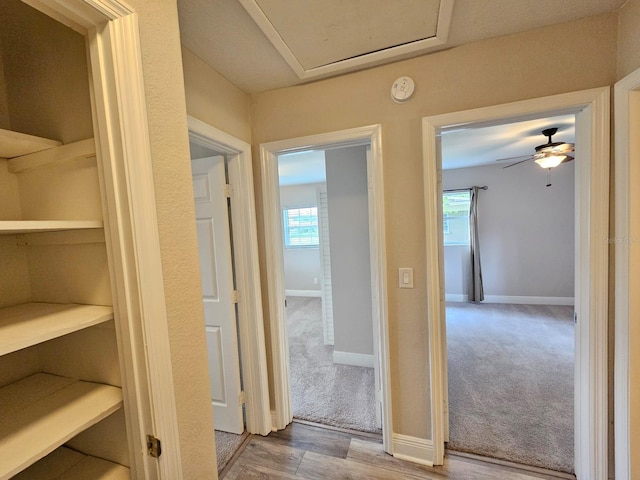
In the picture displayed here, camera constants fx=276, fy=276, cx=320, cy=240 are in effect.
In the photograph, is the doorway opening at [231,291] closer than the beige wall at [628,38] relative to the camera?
No

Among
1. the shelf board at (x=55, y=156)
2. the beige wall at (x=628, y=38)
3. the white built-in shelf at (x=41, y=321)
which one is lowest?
the white built-in shelf at (x=41, y=321)

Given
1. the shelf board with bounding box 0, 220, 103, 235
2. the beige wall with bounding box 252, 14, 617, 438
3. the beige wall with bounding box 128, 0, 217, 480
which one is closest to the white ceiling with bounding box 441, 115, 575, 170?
the beige wall with bounding box 252, 14, 617, 438

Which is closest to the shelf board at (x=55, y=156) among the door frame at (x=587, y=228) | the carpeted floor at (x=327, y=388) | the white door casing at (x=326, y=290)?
the door frame at (x=587, y=228)

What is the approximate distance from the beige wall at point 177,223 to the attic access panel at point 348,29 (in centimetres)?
50

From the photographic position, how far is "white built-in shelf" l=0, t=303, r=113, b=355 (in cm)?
61

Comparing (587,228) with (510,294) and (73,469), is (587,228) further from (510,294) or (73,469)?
(510,294)

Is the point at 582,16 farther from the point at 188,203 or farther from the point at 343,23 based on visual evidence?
the point at 188,203

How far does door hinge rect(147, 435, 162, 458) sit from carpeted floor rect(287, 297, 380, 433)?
5.18ft

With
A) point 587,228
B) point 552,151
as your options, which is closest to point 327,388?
point 587,228

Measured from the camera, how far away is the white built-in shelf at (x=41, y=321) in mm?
608

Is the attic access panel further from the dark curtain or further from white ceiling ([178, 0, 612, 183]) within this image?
the dark curtain

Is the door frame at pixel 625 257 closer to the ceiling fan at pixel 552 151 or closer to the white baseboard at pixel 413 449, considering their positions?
the white baseboard at pixel 413 449

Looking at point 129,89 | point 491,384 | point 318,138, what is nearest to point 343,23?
point 318,138

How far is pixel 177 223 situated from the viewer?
843 millimetres
